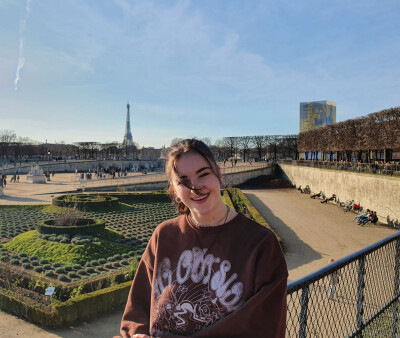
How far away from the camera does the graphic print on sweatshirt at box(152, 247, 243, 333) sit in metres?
1.58

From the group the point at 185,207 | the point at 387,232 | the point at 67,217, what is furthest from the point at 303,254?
the point at 185,207

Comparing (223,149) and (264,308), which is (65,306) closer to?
(264,308)

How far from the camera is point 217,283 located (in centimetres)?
159

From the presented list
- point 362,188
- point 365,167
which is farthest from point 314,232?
point 365,167

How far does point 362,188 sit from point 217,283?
2305cm

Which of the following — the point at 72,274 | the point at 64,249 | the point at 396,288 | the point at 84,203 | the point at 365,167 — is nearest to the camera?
the point at 396,288

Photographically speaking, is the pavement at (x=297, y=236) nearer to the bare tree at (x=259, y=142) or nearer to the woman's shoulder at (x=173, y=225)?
the woman's shoulder at (x=173, y=225)

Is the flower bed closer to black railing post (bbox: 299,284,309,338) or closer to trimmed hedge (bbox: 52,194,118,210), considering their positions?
trimmed hedge (bbox: 52,194,118,210)

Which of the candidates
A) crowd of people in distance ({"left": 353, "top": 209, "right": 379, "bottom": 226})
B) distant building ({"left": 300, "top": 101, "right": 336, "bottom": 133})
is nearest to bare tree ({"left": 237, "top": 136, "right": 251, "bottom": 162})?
distant building ({"left": 300, "top": 101, "right": 336, "bottom": 133})

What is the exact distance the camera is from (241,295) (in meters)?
1.56

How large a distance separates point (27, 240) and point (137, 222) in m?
5.64

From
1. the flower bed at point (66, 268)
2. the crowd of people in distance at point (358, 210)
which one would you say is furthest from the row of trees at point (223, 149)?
the flower bed at point (66, 268)

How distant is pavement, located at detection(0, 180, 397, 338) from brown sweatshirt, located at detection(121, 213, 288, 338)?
5.83 meters

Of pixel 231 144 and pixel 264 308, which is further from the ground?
pixel 231 144
